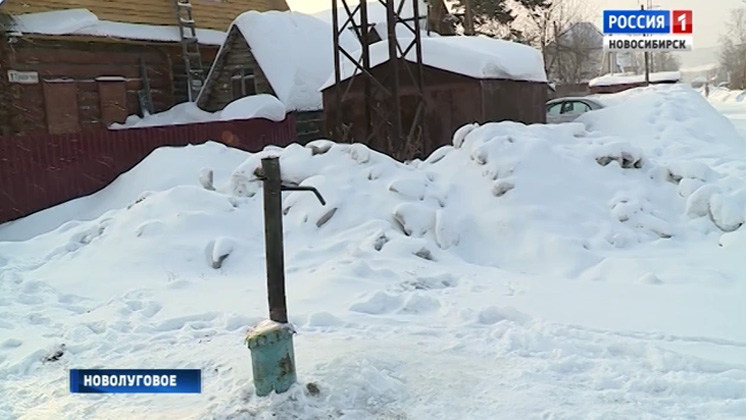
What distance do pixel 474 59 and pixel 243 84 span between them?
25.4 ft

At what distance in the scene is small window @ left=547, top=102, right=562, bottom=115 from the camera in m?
17.9

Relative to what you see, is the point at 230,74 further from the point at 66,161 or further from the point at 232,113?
the point at 66,161

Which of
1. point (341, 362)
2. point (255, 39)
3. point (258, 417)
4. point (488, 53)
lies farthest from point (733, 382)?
point (255, 39)

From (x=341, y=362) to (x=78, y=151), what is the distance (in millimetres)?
8958

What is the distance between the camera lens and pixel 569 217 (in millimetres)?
7102

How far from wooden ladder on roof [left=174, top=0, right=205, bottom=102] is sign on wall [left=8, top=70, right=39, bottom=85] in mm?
4285

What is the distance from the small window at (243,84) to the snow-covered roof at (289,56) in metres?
0.76

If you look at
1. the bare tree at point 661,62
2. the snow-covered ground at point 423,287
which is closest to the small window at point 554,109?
the snow-covered ground at point 423,287

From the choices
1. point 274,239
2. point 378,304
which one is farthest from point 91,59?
point 274,239

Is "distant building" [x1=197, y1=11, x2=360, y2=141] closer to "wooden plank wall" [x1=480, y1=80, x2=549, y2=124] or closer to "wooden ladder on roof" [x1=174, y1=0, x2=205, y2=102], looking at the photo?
"wooden ladder on roof" [x1=174, y1=0, x2=205, y2=102]

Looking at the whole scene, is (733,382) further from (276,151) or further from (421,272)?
(276,151)

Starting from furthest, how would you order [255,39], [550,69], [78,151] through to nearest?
[550,69]
[255,39]
[78,151]

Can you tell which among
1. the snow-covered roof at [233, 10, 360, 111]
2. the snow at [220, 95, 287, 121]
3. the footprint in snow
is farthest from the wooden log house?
the footprint in snow

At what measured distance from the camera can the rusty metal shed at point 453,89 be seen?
40.5 feet
